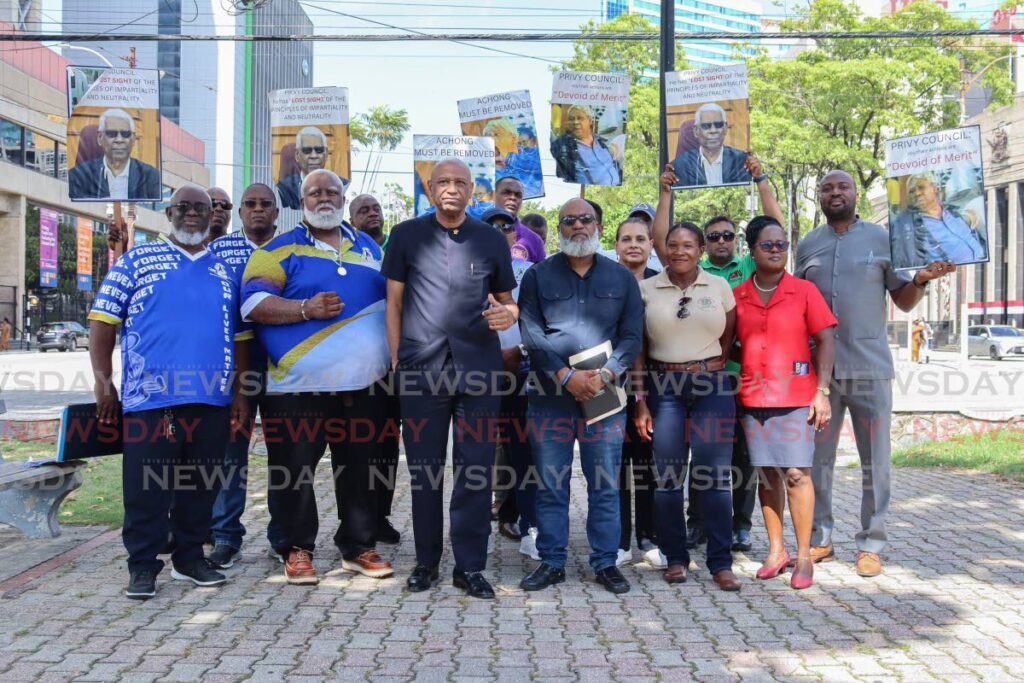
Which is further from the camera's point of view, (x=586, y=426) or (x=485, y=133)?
(x=485, y=133)

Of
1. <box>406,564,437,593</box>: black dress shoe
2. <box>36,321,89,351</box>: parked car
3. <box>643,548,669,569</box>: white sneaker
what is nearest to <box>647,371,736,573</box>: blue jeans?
<box>643,548,669,569</box>: white sneaker

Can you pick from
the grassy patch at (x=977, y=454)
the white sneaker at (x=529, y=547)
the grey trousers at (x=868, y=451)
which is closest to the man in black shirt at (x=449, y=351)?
the white sneaker at (x=529, y=547)

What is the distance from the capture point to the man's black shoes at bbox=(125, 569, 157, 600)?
530 centimetres

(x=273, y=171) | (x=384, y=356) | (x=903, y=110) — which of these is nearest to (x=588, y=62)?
(x=903, y=110)

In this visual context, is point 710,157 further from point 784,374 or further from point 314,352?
point 314,352

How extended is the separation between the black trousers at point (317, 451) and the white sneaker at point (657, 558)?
1.73 m

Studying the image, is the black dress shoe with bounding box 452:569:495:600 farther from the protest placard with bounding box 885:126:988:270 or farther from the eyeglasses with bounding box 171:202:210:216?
the protest placard with bounding box 885:126:988:270

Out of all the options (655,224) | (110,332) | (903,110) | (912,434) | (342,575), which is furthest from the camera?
(903,110)

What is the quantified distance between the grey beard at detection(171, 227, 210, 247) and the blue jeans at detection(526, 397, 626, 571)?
210 centimetres

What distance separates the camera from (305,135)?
8555 mm

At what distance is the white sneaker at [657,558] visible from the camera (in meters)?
6.20

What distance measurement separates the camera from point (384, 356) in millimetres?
5730

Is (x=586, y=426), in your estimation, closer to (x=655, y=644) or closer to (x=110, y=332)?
(x=655, y=644)

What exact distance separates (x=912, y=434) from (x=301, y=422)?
8.82 m
